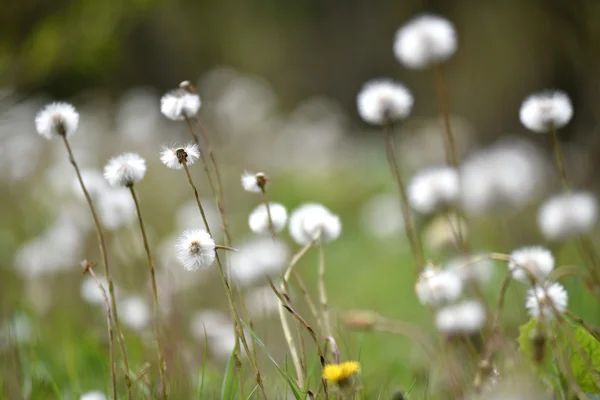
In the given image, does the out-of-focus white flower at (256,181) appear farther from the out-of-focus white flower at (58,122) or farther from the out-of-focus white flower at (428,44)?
the out-of-focus white flower at (428,44)

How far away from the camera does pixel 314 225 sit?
4.06 feet

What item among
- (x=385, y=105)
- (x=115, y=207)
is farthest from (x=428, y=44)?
(x=115, y=207)

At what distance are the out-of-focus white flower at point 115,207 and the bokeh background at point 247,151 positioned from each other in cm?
1

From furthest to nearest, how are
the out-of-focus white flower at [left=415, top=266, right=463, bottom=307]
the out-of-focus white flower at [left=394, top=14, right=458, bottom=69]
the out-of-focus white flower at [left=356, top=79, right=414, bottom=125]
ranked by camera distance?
1. the out-of-focus white flower at [left=394, top=14, right=458, bottom=69]
2. the out-of-focus white flower at [left=356, top=79, right=414, bottom=125]
3. the out-of-focus white flower at [left=415, top=266, right=463, bottom=307]

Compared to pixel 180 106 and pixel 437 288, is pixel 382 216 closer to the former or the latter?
pixel 437 288

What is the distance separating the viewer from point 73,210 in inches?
113

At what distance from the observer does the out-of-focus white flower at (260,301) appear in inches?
74.7

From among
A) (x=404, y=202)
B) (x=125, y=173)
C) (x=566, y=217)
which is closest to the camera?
(x=125, y=173)

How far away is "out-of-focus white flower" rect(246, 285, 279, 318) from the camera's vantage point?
1896 millimetres

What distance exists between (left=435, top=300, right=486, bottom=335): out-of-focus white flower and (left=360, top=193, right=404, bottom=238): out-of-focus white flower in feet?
8.78

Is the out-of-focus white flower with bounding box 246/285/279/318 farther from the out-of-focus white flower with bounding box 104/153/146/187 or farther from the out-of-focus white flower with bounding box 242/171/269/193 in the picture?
the out-of-focus white flower with bounding box 104/153/146/187

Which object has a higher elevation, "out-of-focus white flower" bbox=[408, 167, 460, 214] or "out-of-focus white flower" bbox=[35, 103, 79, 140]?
"out-of-focus white flower" bbox=[35, 103, 79, 140]

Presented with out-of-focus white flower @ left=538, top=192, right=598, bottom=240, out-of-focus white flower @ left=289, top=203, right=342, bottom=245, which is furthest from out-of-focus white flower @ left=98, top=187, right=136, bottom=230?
out-of-focus white flower @ left=538, top=192, right=598, bottom=240

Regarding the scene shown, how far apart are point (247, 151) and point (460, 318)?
493 cm
